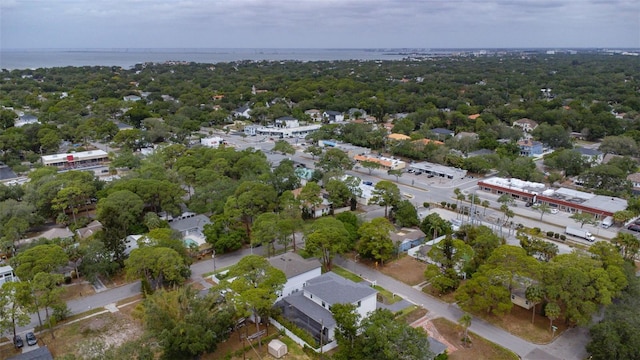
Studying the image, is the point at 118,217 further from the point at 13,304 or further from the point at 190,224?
the point at 13,304

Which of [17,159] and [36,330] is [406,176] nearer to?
[36,330]

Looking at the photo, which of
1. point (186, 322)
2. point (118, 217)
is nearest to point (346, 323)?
point (186, 322)

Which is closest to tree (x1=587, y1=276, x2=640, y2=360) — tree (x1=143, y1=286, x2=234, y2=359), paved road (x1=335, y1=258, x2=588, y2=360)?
paved road (x1=335, y1=258, x2=588, y2=360)

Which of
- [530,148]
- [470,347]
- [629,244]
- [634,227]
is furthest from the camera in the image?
[530,148]

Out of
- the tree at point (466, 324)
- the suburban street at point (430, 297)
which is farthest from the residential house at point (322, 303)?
the tree at point (466, 324)

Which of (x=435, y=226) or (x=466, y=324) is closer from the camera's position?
(x=466, y=324)

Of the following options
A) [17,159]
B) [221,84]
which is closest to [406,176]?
[17,159]

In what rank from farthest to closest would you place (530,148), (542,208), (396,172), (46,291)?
(530,148) → (396,172) → (542,208) → (46,291)
